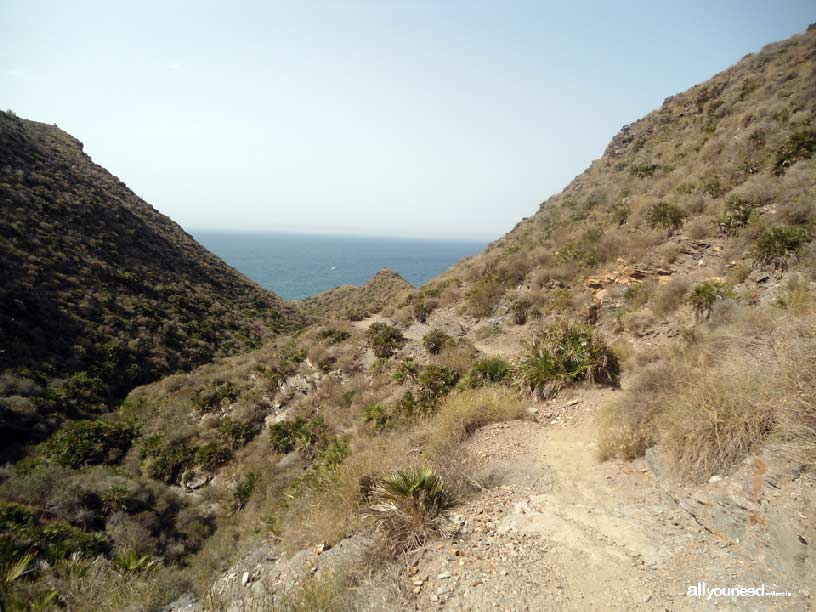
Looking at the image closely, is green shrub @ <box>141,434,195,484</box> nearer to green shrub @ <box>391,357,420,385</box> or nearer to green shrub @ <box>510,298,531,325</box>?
green shrub @ <box>391,357,420,385</box>

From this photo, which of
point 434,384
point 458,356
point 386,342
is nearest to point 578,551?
point 434,384

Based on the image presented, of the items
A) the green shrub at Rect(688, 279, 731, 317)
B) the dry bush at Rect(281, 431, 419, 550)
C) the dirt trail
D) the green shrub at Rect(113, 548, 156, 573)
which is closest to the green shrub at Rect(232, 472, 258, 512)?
the green shrub at Rect(113, 548, 156, 573)

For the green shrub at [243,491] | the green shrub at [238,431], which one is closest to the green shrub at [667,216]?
the green shrub at [243,491]

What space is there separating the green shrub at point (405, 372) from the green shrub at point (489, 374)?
2.51 meters

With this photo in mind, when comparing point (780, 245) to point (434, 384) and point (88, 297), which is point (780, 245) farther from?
point (88, 297)

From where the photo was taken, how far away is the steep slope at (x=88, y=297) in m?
15.7

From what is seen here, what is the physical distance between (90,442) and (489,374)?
14.1 m

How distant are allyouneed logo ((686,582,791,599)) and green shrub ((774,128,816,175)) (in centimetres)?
1266

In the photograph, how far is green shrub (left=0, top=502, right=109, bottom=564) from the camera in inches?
275

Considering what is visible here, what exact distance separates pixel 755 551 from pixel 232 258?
182 m

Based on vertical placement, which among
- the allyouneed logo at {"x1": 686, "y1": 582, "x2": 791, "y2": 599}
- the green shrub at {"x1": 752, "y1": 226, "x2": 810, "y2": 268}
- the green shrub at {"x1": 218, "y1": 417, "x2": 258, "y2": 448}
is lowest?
the green shrub at {"x1": 218, "y1": 417, "x2": 258, "y2": 448}

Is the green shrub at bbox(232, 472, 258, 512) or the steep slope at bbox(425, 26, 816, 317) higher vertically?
the steep slope at bbox(425, 26, 816, 317)

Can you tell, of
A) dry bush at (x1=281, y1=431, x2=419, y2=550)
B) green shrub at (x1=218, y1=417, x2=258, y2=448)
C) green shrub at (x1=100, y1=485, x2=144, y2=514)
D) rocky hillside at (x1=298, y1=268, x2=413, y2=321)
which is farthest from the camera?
rocky hillside at (x1=298, y1=268, x2=413, y2=321)

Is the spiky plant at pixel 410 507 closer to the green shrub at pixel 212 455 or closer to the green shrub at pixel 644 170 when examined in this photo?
the green shrub at pixel 212 455
